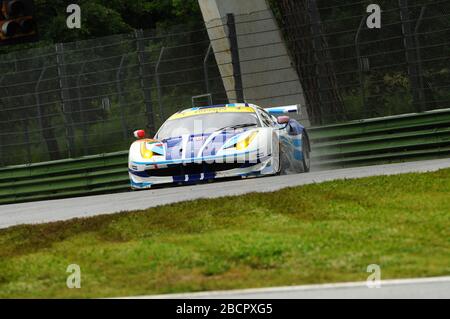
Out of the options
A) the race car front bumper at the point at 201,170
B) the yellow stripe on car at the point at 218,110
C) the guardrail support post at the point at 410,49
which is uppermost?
the guardrail support post at the point at 410,49

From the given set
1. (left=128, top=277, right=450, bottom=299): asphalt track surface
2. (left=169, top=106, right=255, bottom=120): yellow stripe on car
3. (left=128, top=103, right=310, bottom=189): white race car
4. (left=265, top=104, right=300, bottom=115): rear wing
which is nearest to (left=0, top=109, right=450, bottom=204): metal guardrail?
(left=265, top=104, right=300, bottom=115): rear wing

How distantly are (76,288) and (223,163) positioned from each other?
27.4 ft

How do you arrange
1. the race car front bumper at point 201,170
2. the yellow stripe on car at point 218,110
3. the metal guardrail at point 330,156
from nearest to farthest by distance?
the race car front bumper at point 201,170, the yellow stripe on car at point 218,110, the metal guardrail at point 330,156

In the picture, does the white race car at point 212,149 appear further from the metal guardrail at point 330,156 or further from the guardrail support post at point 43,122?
the guardrail support post at point 43,122

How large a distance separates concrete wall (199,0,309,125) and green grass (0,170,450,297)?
7.91 metres

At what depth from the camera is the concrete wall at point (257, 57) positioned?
2167 centimetres

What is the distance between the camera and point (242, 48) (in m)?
21.7

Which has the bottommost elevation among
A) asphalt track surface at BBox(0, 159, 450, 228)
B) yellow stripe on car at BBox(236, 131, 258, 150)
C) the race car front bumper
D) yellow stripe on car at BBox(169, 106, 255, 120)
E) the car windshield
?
asphalt track surface at BBox(0, 159, 450, 228)

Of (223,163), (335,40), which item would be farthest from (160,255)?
(335,40)

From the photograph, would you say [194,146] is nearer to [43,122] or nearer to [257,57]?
[257,57]

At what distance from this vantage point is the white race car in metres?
17.6

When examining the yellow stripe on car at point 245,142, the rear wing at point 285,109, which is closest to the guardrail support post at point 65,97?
the rear wing at point 285,109

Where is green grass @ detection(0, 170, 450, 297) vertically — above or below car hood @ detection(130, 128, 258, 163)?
below

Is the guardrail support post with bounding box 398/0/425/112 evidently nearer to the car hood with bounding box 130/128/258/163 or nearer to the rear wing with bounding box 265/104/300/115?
the rear wing with bounding box 265/104/300/115
